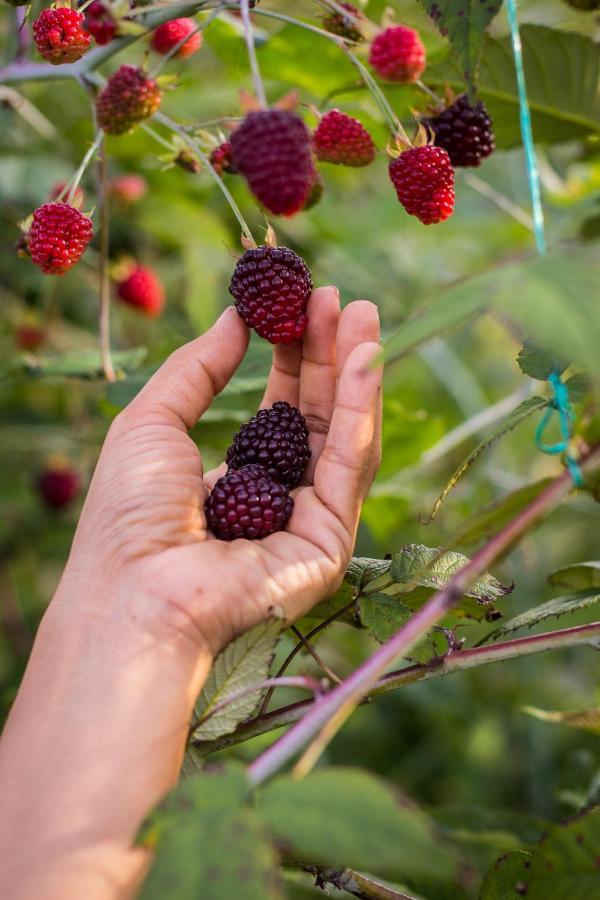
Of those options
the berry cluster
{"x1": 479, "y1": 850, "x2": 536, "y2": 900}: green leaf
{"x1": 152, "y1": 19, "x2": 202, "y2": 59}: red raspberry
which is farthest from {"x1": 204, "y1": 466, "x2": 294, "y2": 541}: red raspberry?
{"x1": 152, "y1": 19, "x2": 202, "y2": 59}: red raspberry

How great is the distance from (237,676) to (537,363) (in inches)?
15.7

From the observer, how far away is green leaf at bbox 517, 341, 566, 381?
0.81 metres

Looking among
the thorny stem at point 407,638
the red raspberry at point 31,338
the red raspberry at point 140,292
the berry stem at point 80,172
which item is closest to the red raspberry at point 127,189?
the red raspberry at point 140,292

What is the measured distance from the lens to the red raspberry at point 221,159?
989 millimetres

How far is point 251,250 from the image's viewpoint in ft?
3.16

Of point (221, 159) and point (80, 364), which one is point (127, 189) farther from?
point (221, 159)

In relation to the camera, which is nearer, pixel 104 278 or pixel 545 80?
pixel 545 80

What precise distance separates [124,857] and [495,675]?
208 centimetres

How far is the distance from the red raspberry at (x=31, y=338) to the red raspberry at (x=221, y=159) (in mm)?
1337

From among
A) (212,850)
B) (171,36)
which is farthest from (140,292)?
(212,850)

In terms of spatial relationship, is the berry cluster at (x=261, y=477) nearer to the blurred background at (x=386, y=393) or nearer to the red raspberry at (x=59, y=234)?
the red raspberry at (x=59, y=234)

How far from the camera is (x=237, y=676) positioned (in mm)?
781

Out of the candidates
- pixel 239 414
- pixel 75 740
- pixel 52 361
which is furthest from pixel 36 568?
pixel 75 740

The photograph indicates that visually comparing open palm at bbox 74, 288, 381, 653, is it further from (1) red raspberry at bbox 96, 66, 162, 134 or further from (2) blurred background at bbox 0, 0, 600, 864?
(2) blurred background at bbox 0, 0, 600, 864
